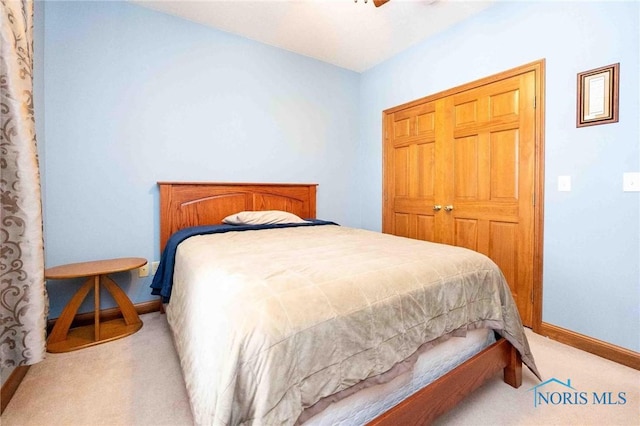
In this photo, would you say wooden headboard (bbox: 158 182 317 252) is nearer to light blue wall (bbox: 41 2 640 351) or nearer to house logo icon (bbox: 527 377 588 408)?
light blue wall (bbox: 41 2 640 351)

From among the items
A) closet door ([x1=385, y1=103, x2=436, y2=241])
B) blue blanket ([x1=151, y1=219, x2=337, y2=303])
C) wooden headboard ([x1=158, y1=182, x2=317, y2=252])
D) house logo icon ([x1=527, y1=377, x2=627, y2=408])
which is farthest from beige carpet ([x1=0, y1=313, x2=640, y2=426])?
closet door ([x1=385, y1=103, x2=436, y2=241])

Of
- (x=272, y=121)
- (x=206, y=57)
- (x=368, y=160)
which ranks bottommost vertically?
(x=368, y=160)

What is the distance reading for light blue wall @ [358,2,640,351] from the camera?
1749 millimetres

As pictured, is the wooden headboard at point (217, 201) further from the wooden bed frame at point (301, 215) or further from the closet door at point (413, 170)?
the closet door at point (413, 170)

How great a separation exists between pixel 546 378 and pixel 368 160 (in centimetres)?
259

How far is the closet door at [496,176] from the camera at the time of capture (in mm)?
2225

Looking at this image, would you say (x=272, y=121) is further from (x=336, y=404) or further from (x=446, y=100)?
(x=336, y=404)

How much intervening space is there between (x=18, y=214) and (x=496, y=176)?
2929 millimetres

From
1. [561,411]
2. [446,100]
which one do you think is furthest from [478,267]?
[446,100]

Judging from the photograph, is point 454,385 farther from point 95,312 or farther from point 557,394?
point 95,312

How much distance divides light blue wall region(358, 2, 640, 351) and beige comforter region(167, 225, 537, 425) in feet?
2.66

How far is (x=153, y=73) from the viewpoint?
2.46 meters

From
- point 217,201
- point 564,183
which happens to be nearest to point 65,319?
point 217,201

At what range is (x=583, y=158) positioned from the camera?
6.34 ft
